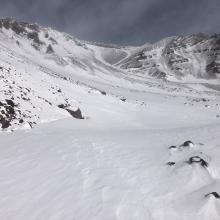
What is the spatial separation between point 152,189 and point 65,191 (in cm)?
228

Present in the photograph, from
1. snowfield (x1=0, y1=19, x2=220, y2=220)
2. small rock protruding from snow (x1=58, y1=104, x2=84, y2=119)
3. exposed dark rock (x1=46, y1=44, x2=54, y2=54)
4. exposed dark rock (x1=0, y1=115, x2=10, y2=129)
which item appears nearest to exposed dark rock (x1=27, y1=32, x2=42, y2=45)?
exposed dark rock (x1=46, y1=44, x2=54, y2=54)

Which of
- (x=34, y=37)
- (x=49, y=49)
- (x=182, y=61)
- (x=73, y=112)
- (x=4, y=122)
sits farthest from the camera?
(x=182, y=61)

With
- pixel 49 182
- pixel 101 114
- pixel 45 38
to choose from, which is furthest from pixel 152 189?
pixel 45 38

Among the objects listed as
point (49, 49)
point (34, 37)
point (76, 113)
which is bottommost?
point (76, 113)

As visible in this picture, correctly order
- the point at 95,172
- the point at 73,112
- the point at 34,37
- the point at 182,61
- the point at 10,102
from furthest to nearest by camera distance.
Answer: the point at 182,61 < the point at 34,37 < the point at 73,112 < the point at 10,102 < the point at 95,172

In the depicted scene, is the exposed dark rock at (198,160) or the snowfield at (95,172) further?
the exposed dark rock at (198,160)

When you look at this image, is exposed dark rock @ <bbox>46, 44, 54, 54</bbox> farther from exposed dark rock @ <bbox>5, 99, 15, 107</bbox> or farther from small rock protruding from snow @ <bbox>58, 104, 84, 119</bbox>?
exposed dark rock @ <bbox>5, 99, 15, 107</bbox>

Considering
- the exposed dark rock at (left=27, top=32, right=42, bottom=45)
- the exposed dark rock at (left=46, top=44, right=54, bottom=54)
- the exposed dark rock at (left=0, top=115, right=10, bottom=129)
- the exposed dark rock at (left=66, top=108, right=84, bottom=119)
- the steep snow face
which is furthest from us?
the steep snow face

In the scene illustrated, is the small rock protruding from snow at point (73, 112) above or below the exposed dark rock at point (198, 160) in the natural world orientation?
above

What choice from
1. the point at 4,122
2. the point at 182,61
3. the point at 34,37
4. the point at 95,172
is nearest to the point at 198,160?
the point at 95,172

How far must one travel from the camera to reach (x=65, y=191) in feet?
27.2

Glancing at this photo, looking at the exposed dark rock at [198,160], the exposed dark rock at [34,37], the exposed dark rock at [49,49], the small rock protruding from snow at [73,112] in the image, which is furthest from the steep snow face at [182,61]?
the exposed dark rock at [198,160]

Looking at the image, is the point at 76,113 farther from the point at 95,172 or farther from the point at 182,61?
the point at 182,61

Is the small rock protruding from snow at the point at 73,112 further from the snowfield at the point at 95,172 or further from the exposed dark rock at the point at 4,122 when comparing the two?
the exposed dark rock at the point at 4,122
